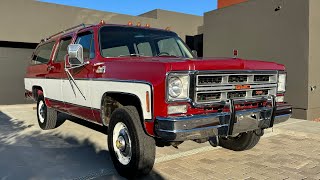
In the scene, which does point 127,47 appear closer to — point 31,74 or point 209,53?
point 31,74

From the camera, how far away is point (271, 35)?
10273mm

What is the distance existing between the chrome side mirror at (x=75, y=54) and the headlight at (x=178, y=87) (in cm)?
181

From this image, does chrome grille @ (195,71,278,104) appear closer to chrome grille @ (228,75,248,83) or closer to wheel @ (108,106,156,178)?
chrome grille @ (228,75,248,83)

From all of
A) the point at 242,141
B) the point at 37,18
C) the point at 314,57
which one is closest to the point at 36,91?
the point at 242,141

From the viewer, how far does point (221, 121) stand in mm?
4012

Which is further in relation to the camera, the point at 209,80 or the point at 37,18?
the point at 37,18

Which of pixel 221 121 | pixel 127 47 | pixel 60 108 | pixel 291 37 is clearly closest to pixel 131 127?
pixel 221 121

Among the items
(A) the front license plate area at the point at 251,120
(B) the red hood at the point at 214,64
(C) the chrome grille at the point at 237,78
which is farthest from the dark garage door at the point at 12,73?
(A) the front license plate area at the point at 251,120

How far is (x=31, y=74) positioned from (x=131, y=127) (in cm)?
515

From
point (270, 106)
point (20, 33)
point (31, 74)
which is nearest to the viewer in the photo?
point (270, 106)

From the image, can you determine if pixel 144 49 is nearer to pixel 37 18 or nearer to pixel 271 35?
pixel 271 35

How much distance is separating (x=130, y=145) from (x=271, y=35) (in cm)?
731

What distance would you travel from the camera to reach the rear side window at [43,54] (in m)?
7.50

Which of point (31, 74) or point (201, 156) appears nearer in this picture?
point (201, 156)
